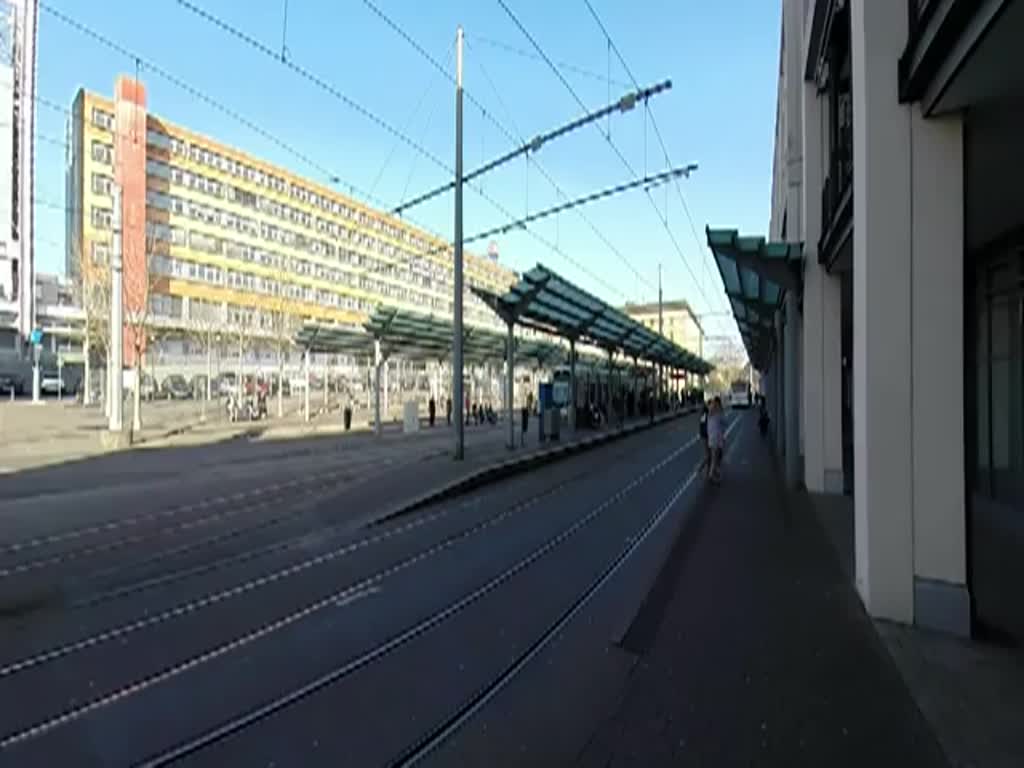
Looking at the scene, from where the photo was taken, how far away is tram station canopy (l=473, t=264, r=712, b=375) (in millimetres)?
20406

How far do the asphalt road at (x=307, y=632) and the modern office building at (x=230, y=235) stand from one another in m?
42.4

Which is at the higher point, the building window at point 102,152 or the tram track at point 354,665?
the building window at point 102,152

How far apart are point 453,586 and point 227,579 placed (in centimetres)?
245

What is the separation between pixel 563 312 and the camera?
24.0 meters

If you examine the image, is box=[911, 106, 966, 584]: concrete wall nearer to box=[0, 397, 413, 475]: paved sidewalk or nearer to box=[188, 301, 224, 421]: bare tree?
box=[0, 397, 413, 475]: paved sidewalk

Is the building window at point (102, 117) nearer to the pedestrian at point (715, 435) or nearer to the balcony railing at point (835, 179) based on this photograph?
the pedestrian at point (715, 435)

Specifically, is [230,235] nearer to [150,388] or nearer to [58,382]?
[58,382]

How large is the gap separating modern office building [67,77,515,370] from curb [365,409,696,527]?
3200 centimetres

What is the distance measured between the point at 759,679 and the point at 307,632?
11.5ft

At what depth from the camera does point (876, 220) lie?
614 cm

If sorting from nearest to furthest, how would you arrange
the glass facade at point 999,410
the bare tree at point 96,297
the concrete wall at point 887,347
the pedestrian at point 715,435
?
the concrete wall at point 887,347
the glass facade at point 999,410
the pedestrian at point 715,435
the bare tree at point 96,297

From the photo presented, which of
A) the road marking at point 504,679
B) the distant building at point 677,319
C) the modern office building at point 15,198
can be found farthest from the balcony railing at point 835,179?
the distant building at point 677,319

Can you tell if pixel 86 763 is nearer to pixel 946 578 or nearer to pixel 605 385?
pixel 946 578

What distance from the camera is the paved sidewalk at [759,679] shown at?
3.90 m
